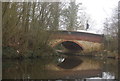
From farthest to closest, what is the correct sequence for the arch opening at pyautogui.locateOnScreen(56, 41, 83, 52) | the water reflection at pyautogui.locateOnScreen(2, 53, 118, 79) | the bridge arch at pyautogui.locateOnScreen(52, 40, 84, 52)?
the arch opening at pyautogui.locateOnScreen(56, 41, 83, 52) → the bridge arch at pyautogui.locateOnScreen(52, 40, 84, 52) → the water reflection at pyautogui.locateOnScreen(2, 53, 118, 79)

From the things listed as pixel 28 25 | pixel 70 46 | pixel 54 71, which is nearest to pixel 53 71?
pixel 54 71

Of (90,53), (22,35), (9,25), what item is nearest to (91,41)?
(90,53)

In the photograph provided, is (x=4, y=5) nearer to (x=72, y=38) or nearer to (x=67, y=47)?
(x=72, y=38)

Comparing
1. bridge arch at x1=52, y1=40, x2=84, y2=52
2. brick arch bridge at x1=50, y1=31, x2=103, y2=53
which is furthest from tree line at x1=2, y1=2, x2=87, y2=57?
bridge arch at x1=52, y1=40, x2=84, y2=52

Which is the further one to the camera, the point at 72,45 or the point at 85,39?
the point at 72,45

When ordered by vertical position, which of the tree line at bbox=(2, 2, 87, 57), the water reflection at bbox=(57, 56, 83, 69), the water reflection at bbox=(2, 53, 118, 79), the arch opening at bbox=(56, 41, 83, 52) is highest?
the tree line at bbox=(2, 2, 87, 57)

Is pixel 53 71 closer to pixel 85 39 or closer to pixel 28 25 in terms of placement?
pixel 28 25

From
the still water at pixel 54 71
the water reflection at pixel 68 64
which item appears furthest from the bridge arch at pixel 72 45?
the still water at pixel 54 71

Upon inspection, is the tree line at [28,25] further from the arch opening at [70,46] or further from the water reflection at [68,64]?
the arch opening at [70,46]

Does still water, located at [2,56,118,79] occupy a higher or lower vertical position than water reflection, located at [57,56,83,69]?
higher

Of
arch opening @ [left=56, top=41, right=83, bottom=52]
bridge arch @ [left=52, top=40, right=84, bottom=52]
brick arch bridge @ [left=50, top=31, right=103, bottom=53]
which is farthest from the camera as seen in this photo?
arch opening @ [left=56, top=41, right=83, bottom=52]

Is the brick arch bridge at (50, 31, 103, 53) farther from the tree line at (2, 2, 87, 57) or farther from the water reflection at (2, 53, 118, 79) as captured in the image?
the water reflection at (2, 53, 118, 79)

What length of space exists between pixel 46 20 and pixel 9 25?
14.7ft

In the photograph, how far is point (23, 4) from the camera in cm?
1253
